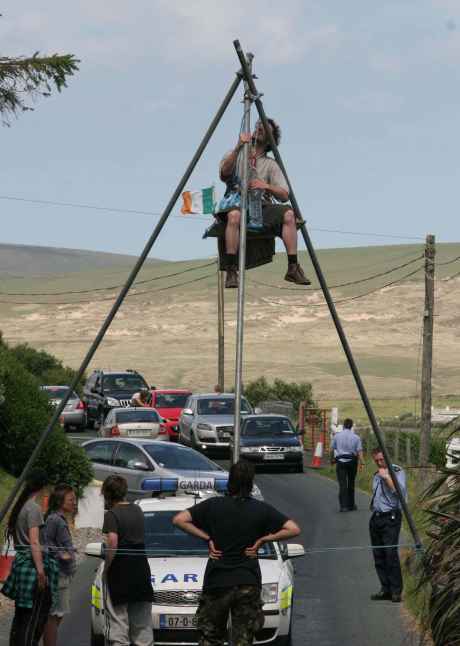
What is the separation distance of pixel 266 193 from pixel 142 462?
39.7 ft

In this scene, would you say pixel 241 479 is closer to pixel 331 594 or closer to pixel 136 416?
pixel 331 594

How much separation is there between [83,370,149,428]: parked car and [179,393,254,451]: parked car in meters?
7.87

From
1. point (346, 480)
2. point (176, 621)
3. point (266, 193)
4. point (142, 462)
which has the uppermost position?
point (266, 193)

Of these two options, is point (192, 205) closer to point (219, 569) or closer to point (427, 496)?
point (427, 496)

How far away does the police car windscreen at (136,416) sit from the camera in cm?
3712

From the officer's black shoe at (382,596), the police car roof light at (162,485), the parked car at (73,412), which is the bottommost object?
the parked car at (73,412)

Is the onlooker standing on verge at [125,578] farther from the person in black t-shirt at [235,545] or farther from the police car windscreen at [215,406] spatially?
the police car windscreen at [215,406]

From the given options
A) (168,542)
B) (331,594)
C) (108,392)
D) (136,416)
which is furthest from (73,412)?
(168,542)

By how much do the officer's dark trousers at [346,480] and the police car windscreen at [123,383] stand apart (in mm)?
23050

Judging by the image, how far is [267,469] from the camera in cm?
3641

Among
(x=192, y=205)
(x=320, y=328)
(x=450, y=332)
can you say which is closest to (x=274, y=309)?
(x=320, y=328)

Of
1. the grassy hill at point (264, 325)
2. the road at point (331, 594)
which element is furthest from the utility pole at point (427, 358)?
the grassy hill at point (264, 325)

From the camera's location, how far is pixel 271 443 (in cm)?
3512

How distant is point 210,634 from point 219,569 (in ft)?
1.56
